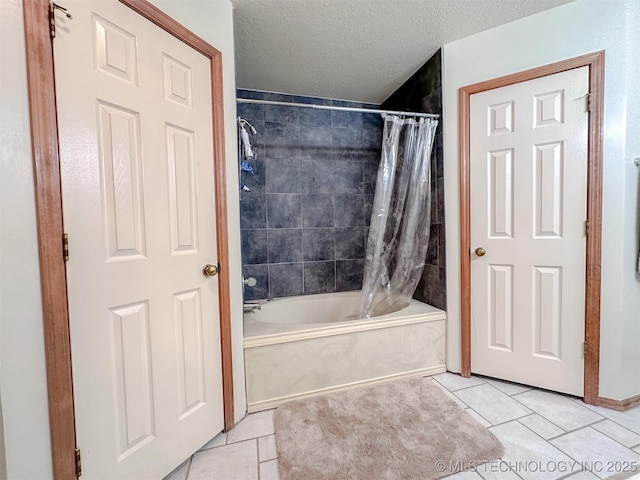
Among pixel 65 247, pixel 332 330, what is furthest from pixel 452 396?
pixel 65 247

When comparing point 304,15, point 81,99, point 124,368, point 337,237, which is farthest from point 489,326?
point 81,99

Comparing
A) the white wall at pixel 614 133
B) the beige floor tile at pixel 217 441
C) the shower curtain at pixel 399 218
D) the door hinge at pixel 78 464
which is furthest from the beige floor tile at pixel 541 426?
the door hinge at pixel 78 464

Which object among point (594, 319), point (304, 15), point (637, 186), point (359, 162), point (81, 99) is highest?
point (304, 15)

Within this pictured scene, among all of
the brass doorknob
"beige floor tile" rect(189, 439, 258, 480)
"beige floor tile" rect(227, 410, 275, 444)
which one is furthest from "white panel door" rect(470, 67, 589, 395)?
the brass doorknob

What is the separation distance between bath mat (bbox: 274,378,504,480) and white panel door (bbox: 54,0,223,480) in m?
0.47

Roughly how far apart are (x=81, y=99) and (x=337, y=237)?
2084 mm

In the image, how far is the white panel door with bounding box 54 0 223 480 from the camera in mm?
937

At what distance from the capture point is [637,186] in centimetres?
152

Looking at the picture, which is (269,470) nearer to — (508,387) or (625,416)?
(508,387)

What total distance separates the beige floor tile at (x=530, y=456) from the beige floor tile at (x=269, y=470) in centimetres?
102

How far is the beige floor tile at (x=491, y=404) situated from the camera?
5.08 feet

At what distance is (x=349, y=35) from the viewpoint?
1809 mm

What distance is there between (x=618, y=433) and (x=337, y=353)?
144 cm

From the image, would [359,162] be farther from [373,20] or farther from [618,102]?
[618,102]
